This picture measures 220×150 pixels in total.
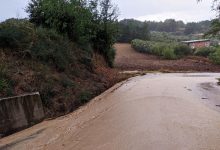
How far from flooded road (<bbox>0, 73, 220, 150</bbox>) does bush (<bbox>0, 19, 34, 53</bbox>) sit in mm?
4086

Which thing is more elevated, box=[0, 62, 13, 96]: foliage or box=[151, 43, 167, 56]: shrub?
box=[0, 62, 13, 96]: foliage

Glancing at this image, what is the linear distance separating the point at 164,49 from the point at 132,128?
41.5m

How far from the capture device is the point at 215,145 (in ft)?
29.9

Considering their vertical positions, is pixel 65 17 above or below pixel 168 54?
above

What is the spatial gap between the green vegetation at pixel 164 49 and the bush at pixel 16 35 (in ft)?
113

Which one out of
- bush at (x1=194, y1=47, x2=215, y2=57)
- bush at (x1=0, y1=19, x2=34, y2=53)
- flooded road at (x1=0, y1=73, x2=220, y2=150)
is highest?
bush at (x1=0, y1=19, x2=34, y2=53)

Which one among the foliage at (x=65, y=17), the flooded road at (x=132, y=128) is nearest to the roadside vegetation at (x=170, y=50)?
the foliage at (x=65, y=17)

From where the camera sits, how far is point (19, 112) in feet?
39.6

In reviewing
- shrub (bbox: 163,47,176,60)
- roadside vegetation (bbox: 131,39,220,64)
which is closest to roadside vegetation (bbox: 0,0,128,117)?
shrub (bbox: 163,47,176,60)

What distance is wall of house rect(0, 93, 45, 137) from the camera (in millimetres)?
11422

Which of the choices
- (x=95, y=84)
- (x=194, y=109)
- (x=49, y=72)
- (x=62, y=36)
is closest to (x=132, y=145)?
(x=194, y=109)

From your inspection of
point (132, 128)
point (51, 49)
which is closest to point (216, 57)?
point (51, 49)

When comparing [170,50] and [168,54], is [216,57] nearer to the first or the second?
[168,54]

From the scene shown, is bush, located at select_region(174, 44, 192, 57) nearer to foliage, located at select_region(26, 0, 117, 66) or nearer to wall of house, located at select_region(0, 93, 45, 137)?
foliage, located at select_region(26, 0, 117, 66)
